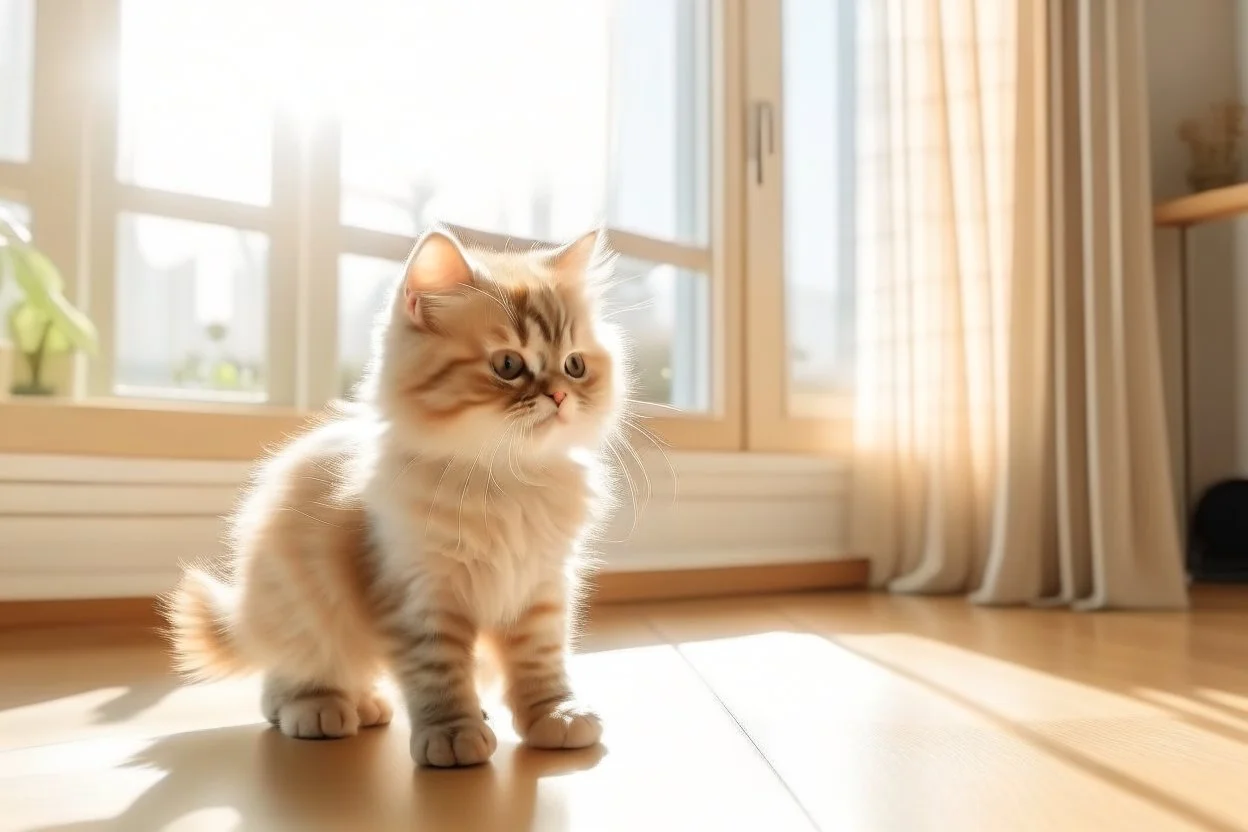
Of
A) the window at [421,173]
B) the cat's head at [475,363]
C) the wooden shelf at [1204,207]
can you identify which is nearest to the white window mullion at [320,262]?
the window at [421,173]

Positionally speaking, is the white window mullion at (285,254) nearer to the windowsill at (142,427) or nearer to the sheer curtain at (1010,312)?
the windowsill at (142,427)

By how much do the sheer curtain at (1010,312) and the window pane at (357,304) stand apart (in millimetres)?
1220

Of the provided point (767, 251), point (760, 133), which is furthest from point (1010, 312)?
point (760, 133)

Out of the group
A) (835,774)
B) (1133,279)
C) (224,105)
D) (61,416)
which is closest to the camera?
(835,774)

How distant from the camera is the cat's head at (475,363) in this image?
3.54 ft

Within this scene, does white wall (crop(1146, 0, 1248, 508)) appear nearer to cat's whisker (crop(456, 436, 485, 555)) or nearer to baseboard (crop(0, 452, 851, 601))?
baseboard (crop(0, 452, 851, 601))

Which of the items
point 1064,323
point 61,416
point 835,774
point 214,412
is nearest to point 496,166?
point 214,412

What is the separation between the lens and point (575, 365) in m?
1.16

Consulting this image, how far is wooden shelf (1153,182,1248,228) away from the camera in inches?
102

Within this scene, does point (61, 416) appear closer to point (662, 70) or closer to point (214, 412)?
point (214, 412)

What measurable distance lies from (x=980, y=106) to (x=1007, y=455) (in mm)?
864

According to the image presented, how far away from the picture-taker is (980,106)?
2.55 metres

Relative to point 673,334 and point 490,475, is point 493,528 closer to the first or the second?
point 490,475

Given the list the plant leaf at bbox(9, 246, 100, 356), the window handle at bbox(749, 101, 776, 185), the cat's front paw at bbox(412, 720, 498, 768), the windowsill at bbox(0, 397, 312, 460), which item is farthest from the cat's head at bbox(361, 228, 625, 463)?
the window handle at bbox(749, 101, 776, 185)
